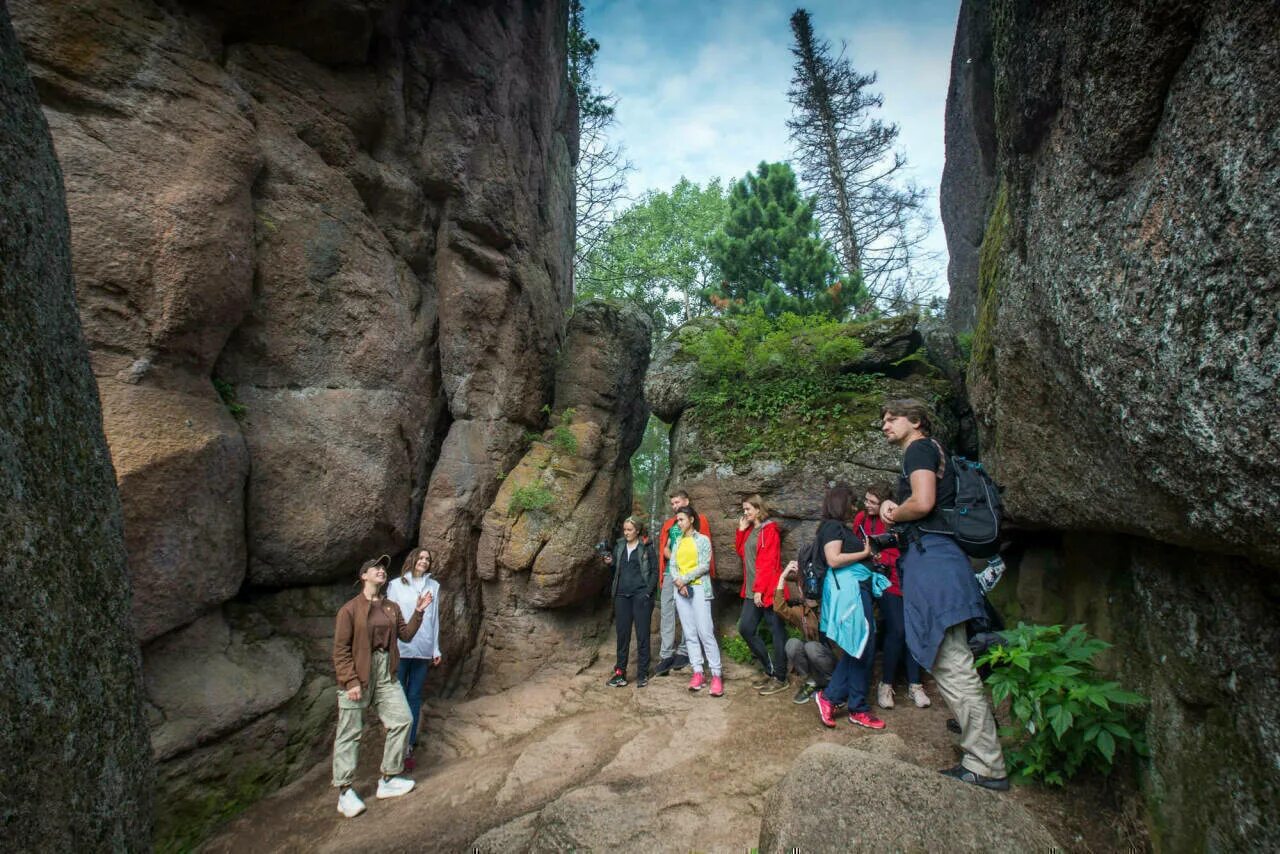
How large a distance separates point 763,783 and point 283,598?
6.09 meters

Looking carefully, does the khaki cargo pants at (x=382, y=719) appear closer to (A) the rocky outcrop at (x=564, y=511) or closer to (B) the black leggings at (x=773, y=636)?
(A) the rocky outcrop at (x=564, y=511)

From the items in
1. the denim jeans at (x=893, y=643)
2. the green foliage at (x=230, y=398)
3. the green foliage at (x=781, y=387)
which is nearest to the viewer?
the denim jeans at (x=893, y=643)

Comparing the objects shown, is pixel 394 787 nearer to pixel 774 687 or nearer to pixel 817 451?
pixel 774 687

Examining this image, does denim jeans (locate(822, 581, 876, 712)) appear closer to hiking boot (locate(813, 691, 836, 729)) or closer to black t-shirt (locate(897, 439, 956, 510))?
hiking boot (locate(813, 691, 836, 729))

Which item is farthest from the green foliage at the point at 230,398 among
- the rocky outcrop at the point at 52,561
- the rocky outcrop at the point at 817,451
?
the rocky outcrop at the point at 817,451

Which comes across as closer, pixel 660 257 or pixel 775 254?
pixel 775 254

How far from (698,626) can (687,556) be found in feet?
3.04

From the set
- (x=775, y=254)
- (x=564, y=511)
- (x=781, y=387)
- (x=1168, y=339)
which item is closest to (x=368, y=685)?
(x=564, y=511)

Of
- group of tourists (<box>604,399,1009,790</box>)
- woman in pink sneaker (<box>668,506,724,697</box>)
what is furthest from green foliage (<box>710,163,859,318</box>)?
woman in pink sneaker (<box>668,506,724,697</box>)

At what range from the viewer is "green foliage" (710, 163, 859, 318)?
14.4 metres

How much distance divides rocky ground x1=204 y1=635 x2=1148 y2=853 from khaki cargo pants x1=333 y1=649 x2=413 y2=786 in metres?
0.39

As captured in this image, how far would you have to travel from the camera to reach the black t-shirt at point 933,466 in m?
4.29

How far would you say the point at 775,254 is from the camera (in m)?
15.3

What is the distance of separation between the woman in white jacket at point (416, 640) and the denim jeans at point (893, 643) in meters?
5.09
